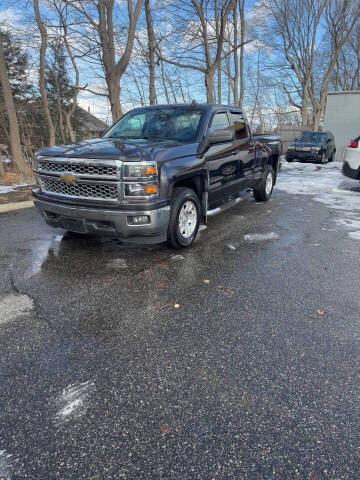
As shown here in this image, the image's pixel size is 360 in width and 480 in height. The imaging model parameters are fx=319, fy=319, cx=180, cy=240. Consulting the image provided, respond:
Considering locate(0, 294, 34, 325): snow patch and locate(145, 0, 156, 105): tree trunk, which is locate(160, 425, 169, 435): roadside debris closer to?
locate(0, 294, 34, 325): snow patch

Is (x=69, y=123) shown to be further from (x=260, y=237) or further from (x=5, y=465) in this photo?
(x=5, y=465)

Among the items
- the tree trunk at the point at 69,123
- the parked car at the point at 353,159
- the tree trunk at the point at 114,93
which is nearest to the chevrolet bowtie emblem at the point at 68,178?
the parked car at the point at 353,159

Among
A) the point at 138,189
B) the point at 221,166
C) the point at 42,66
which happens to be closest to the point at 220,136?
the point at 221,166

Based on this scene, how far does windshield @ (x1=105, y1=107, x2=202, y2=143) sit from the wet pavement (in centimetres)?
172

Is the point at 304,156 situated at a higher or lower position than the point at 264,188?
higher

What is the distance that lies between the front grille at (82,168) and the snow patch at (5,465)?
272cm

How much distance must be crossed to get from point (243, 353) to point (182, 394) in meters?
0.62

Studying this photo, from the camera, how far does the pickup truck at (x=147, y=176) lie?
3686mm

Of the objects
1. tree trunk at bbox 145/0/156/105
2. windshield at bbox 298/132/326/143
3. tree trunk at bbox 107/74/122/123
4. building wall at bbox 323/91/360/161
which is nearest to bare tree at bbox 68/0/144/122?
tree trunk at bbox 107/74/122/123

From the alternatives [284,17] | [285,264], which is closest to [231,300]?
[285,264]

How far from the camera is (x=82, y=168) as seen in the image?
381cm

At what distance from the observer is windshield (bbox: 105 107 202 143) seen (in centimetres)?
475

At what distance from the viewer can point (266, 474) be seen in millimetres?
1579

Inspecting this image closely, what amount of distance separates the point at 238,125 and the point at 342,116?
18141 mm
